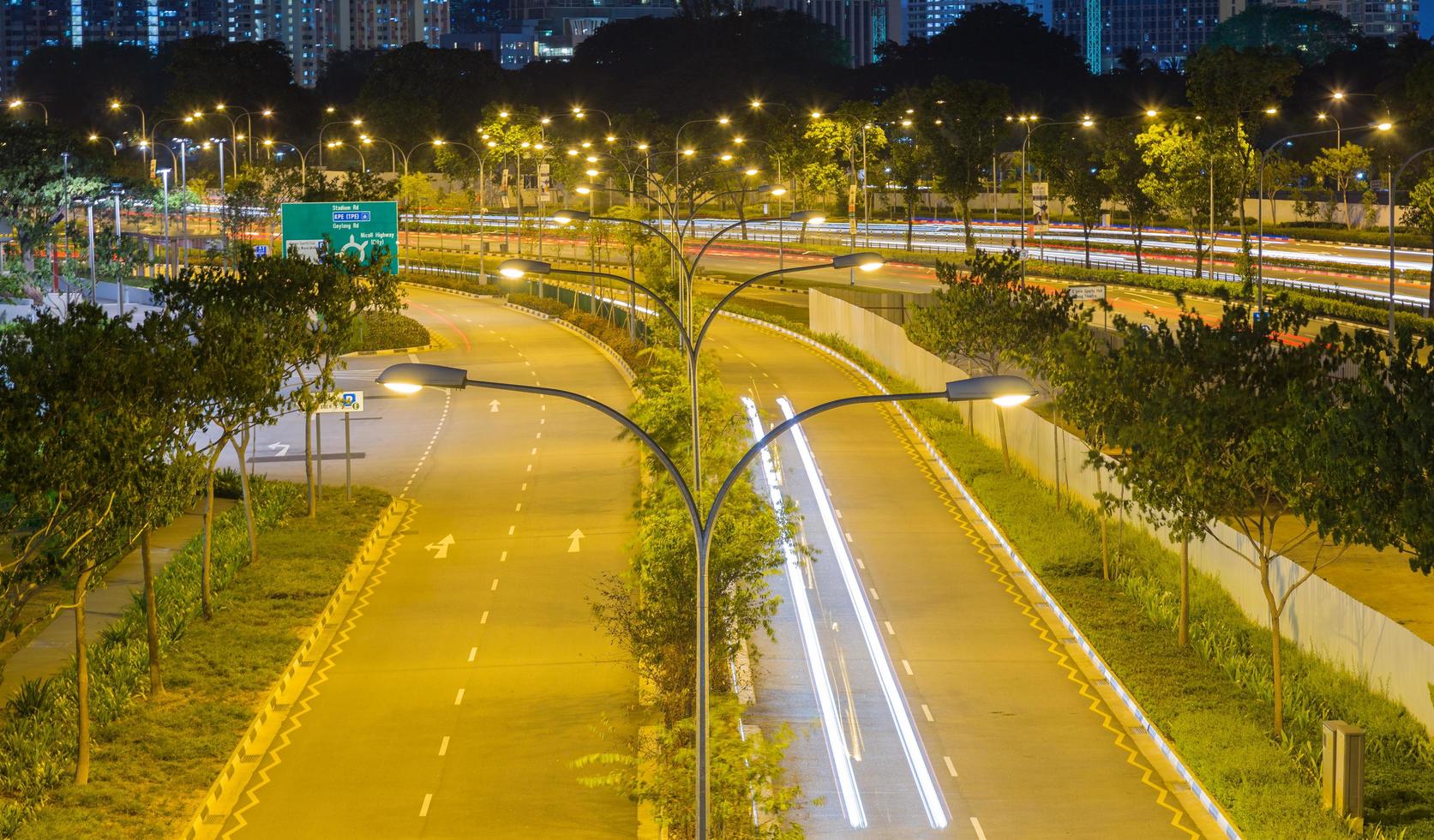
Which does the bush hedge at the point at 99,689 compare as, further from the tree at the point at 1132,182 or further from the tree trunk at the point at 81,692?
the tree at the point at 1132,182

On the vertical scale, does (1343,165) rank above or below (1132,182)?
above

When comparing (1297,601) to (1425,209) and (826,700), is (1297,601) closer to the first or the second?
(826,700)

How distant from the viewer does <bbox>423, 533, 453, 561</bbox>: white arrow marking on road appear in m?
36.9

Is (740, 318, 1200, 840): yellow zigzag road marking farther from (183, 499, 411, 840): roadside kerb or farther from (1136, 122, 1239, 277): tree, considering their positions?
(1136, 122, 1239, 277): tree

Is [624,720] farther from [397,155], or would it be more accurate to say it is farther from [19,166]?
[397,155]

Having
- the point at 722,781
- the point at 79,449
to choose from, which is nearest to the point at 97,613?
the point at 79,449

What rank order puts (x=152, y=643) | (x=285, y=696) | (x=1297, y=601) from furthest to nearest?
1. (x=1297, y=601)
2. (x=285, y=696)
3. (x=152, y=643)

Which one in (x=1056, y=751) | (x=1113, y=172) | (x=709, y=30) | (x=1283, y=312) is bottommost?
(x=1056, y=751)

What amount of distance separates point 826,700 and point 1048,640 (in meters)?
5.11

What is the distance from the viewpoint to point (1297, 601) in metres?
28.4

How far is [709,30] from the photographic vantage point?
16600 centimetres

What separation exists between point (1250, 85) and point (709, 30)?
97797 mm

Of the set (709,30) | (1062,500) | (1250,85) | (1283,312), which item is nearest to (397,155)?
(709,30)

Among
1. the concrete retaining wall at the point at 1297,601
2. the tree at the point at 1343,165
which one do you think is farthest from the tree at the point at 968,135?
the concrete retaining wall at the point at 1297,601
